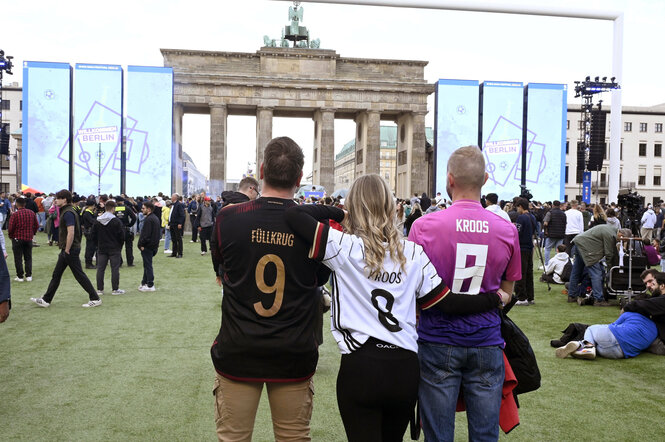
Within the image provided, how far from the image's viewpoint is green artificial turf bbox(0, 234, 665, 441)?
4.61 metres

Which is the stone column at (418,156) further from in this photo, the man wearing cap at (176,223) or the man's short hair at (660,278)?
the man's short hair at (660,278)

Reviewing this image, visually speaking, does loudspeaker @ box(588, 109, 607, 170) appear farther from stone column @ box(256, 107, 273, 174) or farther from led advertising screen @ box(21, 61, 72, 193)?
led advertising screen @ box(21, 61, 72, 193)

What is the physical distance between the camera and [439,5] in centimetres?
2242

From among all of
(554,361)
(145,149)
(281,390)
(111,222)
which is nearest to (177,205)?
(111,222)

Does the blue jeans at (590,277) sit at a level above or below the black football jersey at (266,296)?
below

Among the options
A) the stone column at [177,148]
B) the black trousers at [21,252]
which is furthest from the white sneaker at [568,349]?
the stone column at [177,148]

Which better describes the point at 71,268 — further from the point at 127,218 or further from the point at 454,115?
the point at 454,115

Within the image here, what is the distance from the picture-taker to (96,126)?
38906 mm

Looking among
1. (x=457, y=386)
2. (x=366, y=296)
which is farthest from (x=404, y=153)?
(x=366, y=296)

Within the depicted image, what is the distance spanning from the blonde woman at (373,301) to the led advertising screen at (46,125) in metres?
40.6

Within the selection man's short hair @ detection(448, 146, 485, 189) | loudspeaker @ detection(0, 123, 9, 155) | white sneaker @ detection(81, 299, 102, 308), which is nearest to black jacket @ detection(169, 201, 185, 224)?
white sneaker @ detection(81, 299, 102, 308)

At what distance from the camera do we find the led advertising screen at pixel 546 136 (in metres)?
42.1

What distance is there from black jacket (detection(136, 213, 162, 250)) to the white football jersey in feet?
31.6

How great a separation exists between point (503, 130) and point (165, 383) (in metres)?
40.1
